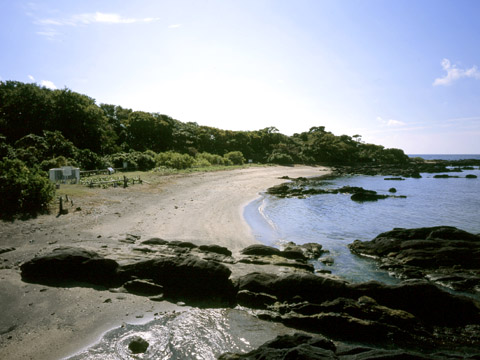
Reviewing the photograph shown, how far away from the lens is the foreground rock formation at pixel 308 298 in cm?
710

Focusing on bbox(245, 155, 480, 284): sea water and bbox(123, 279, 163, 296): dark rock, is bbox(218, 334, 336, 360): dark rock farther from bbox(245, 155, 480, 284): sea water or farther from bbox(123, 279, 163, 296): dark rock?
bbox(245, 155, 480, 284): sea water

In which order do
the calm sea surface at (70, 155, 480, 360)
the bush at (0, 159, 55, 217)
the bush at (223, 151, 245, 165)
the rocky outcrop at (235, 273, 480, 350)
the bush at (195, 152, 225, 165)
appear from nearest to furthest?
the calm sea surface at (70, 155, 480, 360), the rocky outcrop at (235, 273, 480, 350), the bush at (0, 159, 55, 217), the bush at (195, 152, 225, 165), the bush at (223, 151, 245, 165)

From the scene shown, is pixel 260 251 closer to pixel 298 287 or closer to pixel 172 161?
pixel 298 287

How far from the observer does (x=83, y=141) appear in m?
40.2

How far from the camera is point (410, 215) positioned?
80.4 ft

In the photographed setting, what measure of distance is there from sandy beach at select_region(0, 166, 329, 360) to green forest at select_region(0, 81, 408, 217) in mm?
3101

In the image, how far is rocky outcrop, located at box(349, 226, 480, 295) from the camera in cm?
1089

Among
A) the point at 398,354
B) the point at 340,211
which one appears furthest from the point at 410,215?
the point at 398,354

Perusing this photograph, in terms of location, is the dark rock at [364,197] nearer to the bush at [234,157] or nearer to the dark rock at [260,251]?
the dark rock at [260,251]

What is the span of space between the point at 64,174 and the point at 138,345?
22581mm

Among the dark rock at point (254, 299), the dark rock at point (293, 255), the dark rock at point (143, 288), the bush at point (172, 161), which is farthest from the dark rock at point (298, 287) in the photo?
the bush at point (172, 161)

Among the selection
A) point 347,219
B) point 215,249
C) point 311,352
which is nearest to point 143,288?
point 215,249

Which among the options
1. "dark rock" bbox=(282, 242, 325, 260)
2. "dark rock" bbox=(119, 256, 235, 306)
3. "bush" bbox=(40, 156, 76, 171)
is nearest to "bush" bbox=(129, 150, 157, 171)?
"bush" bbox=(40, 156, 76, 171)

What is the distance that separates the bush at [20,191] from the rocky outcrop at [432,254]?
57.6 ft
